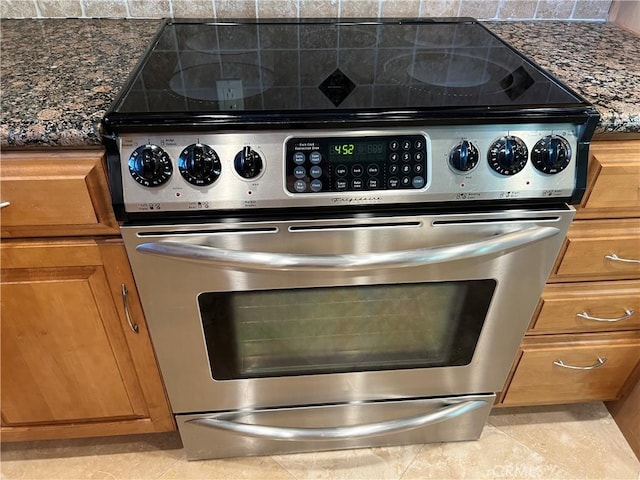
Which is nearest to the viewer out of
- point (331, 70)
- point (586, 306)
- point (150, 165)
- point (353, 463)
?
point (150, 165)

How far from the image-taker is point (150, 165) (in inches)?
30.6

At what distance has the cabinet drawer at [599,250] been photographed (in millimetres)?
995

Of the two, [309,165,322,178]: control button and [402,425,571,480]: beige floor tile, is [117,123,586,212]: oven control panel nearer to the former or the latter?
[309,165,322,178]: control button

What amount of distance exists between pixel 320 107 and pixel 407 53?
0.39 m

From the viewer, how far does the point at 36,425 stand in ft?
3.94

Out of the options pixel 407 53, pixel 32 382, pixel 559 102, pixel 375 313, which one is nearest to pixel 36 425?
pixel 32 382

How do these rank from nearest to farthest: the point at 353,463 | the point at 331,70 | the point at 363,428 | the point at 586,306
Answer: the point at 331,70, the point at 586,306, the point at 363,428, the point at 353,463

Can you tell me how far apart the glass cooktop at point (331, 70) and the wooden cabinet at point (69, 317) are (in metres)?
0.19

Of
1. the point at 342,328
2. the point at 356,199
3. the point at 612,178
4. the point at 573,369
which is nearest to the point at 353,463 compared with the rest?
the point at 342,328

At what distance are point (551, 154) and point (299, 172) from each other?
16.7 inches

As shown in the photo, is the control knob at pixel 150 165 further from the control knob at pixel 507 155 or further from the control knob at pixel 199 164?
the control knob at pixel 507 155

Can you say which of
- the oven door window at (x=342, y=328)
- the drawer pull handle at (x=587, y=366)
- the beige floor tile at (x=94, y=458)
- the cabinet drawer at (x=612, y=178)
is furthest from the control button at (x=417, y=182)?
the beige floor tile at (x=94, y=458)

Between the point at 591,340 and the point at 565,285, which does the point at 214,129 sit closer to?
the point at 565,285

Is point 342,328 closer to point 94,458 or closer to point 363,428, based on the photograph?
point 363,428
